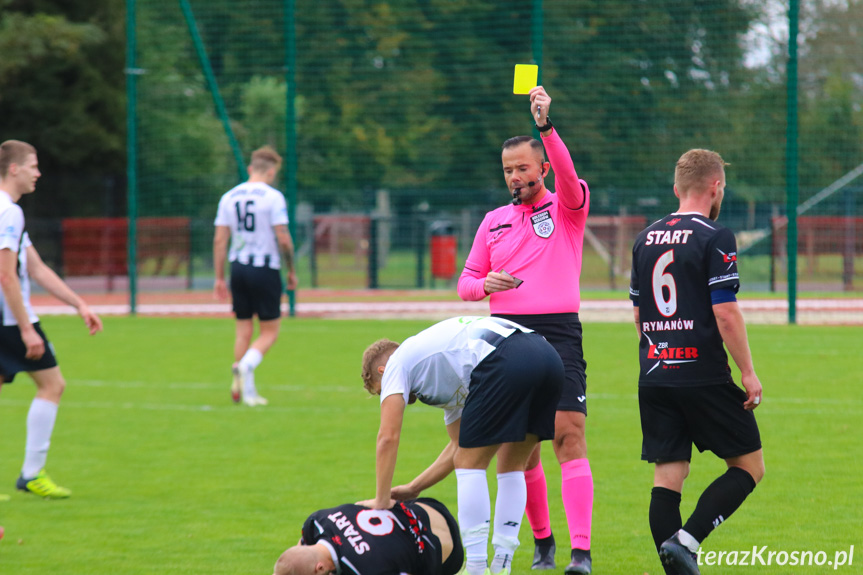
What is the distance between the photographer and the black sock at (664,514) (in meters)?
4.43

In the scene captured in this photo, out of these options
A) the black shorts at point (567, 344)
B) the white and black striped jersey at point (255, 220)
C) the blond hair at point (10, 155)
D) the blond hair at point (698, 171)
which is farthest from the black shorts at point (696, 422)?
the white and black striped jersey at point (255, 220)

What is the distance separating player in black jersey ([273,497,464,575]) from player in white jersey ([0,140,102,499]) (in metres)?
2.54

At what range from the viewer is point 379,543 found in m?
4.25

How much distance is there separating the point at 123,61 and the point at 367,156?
9303mm

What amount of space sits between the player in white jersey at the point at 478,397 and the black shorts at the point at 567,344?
0.43 meters

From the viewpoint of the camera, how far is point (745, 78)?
23312 millimetres

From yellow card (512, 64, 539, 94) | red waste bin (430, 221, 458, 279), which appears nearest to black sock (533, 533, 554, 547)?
yellow card (512, 64, 539, 94)

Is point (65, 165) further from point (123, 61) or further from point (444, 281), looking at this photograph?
point (444, 281)

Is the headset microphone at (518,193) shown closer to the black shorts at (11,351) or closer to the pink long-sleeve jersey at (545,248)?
the pink long-sleeve jersey at (545,248)

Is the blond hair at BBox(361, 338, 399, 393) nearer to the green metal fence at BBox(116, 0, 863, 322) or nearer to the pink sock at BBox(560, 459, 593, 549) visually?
the pink sock at BBox(560, 459, 593, 549)

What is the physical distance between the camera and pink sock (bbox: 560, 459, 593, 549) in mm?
4672

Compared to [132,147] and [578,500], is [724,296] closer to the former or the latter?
[578,500]

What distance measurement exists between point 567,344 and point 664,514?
893mm

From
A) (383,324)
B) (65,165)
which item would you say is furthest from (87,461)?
(65,165)
